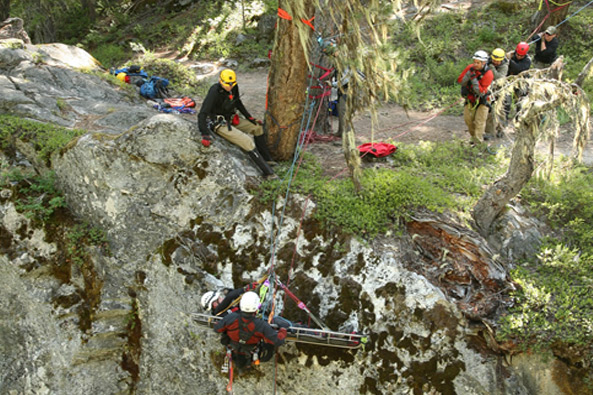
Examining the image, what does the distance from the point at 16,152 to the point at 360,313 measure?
781 cm

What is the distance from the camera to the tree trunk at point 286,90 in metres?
7.08

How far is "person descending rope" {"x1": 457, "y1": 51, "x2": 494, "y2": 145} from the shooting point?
847 centimetres

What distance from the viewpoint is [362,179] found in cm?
748

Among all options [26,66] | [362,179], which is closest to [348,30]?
[362,179]

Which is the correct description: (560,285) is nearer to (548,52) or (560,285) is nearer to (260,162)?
(260,162)

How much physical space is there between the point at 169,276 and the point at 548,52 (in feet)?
34.4

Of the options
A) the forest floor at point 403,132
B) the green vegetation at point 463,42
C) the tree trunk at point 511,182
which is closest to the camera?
the tree trunk at point 511,182

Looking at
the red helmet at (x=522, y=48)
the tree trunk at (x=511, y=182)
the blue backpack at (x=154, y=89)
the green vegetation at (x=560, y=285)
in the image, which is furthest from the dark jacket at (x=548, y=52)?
the blue backpack at (x=154, y=89)

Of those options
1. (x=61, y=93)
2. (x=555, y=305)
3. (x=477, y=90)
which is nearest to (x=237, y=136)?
(x=477, y=90)

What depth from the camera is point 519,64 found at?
9.66 meters

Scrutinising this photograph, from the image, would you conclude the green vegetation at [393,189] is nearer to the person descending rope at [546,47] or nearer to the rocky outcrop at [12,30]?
Answer: the person descending rope at [546,47]

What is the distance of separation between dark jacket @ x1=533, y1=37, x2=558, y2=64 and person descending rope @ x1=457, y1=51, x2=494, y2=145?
2.80 meters

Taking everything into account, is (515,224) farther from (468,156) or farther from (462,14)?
(462,14)

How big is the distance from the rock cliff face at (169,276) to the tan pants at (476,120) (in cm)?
414
